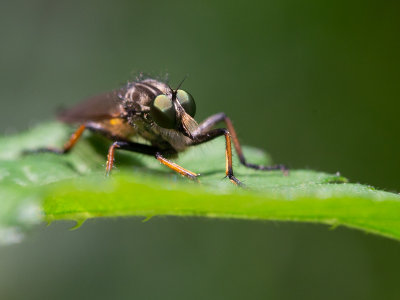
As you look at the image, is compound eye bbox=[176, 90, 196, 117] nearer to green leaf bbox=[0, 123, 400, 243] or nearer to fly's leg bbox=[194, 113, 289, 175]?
fly's leg bbox=[194, 113, 289, 175]

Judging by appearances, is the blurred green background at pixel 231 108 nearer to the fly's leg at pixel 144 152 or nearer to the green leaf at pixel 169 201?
the fly's leg at pixel 144 152

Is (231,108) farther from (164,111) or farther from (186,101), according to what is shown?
(164,111)

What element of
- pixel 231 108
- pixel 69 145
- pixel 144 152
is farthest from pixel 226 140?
pixel 231 108

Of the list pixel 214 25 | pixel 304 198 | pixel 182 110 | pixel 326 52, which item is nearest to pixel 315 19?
pixel 326 52

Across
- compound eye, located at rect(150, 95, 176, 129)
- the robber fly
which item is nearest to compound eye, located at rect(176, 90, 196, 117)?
the robber fly

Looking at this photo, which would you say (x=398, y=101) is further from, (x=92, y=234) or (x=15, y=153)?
(x=15, y=153)

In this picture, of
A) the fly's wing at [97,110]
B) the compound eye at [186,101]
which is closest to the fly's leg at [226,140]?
the compound eye at [186,101]

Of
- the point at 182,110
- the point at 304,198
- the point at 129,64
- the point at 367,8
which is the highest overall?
the point at 367,8
